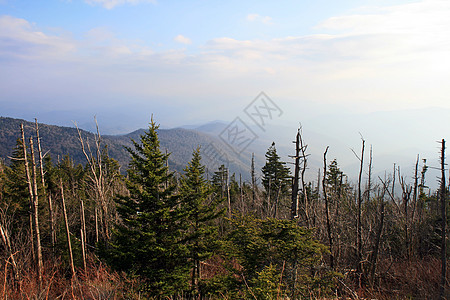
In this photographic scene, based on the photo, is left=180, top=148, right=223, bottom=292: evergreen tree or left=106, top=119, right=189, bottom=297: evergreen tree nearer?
left=106, top=119, right=189, bottom=297: evergreen tree

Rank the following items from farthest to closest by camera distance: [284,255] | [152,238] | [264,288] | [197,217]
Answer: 1. [197,217]
2. [152,238]
3. [284,255]
4. [264,288]

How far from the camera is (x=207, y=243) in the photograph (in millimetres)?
14461

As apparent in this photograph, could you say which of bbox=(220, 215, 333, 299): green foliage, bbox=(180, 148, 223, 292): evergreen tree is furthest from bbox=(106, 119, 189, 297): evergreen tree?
bbox=(220, 215, 333, 299): green foliage

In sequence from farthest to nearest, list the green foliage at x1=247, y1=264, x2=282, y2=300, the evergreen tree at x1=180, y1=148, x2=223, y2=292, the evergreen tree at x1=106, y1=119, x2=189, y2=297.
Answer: the evergreen tree at x1=180, y1=148, x2=223, y2=292, the evergreen tree at x1=106, y1=119, x2=189, y2=297, the green foliage at x1=247, y1=264, x2=282, y2=300

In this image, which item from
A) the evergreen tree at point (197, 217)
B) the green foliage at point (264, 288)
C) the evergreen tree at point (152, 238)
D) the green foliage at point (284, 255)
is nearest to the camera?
the green foliage at point (264, 288)

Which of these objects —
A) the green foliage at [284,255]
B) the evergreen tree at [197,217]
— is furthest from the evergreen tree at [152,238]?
the green foliage at [284,255]

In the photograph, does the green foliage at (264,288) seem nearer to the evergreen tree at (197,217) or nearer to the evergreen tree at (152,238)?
the evergreen tree at (152,238)

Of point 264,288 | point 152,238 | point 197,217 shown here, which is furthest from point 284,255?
point 197,217

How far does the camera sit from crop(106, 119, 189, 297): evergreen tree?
488 inches

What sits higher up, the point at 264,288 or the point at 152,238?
the point at 264,288

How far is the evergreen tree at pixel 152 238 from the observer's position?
1238 cm

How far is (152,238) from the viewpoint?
12508 millimetres

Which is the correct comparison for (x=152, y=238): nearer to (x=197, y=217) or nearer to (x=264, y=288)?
(x=197, y=217)

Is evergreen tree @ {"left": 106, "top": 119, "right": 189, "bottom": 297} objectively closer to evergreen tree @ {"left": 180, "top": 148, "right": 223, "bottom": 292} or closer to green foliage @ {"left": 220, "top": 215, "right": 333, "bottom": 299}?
evergreen tree @ {"left": 180, "top": 148, "right": 223, "bottom": 292}
